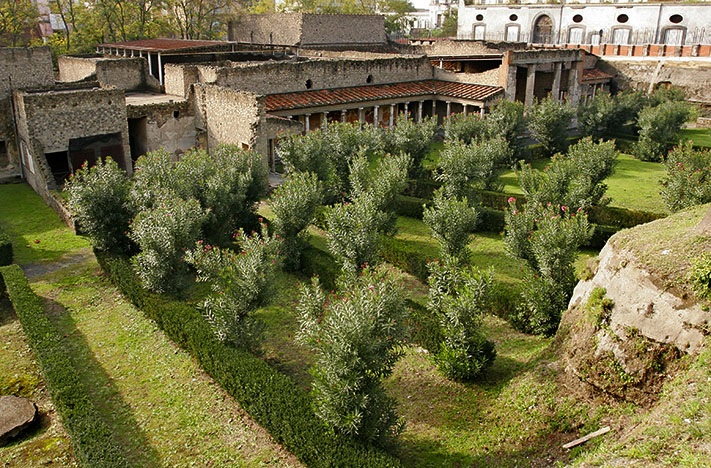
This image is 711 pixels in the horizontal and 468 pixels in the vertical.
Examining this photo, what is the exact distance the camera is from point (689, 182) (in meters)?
20.6

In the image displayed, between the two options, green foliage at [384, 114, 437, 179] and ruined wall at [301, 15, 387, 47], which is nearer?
green foliage at [384, 114, 437, 179]

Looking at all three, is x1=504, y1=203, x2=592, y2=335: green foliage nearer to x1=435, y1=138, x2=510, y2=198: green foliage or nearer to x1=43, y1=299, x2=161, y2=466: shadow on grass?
x1=435, y1=138, x2=510, y2=198: green foliage

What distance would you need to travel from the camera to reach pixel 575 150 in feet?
78.3

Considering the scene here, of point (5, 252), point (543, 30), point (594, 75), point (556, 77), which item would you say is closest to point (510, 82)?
point (556, 77)

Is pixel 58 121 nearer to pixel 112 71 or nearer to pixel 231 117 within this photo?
pixel 231 117

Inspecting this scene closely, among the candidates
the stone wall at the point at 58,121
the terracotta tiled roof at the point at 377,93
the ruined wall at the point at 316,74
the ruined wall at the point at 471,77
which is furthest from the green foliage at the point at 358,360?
the ruined wall at the point at 471,77

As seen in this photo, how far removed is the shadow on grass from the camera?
38.6 feet

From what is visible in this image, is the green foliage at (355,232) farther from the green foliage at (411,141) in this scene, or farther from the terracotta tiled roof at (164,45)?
the terracotta tiled roof at (164,45)

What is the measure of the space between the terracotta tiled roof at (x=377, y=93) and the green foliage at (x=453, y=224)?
661 inches

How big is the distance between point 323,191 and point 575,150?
33.4 feet

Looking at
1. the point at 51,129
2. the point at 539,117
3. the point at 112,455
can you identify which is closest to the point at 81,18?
the point at 51,129

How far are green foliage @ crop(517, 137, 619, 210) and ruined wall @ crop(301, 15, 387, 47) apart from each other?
33.8 meters

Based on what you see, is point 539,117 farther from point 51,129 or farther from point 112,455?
point 112,455

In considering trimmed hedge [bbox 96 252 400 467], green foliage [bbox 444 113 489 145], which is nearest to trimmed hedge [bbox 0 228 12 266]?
trimmed hedge [bbox 96 252 400 467]
